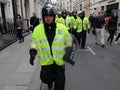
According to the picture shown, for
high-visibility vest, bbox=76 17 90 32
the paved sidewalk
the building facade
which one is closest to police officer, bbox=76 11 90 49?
high-visibility vest, bbox=76 17 90 32

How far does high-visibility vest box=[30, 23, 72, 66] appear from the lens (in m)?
3.43

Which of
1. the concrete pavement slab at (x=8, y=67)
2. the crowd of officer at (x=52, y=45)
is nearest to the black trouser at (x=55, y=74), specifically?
the crowd of officer at (x=52, y=45)

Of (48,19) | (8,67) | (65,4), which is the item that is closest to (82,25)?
(8,67)

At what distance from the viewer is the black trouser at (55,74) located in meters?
3.62

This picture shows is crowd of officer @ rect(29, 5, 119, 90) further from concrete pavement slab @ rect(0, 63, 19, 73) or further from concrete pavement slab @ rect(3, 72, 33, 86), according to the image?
concrete pavement slab @ rect(0, 63, 19, 73)

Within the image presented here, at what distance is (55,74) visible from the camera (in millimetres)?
3773

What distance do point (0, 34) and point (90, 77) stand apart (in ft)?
23.6

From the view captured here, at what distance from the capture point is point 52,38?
342 centimetres

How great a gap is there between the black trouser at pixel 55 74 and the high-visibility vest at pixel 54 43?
0.13m

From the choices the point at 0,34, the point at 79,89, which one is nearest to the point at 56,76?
the point at 79,89

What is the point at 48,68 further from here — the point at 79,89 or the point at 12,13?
the point at 12,13

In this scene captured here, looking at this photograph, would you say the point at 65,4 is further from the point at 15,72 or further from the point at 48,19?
the point at 48,19

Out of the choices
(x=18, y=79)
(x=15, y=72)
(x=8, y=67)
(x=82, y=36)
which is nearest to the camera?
(x=18, y=79)

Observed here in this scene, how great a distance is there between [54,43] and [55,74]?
0.67 m
